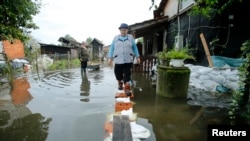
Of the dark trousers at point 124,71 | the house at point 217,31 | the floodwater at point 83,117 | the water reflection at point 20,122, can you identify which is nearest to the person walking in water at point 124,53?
the dark trousers at point 124,71

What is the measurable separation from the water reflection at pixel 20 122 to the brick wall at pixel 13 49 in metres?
16.3

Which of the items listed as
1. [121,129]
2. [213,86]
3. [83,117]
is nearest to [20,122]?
[83,117]

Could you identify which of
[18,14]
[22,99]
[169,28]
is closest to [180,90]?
[22,99]

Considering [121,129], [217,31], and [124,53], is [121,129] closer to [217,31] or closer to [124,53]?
[124,53]

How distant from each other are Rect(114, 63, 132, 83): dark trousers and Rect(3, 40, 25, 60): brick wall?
17.4 m

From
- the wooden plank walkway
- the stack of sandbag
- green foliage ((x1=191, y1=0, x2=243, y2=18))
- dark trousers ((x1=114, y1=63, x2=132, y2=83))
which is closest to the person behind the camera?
the wooden plank walkway

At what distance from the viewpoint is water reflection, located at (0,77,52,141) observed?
12.1 feet

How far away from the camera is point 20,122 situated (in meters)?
4.39

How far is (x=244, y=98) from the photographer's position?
483 centimetres

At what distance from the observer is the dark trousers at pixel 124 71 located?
6.02m

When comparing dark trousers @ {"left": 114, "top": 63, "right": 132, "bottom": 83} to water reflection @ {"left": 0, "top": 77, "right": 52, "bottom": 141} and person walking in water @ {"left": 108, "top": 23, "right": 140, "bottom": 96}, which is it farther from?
water reflection @ {"left": 0, "top": 77, "right": 52, "bottom": 141}

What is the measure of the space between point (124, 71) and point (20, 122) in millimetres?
2900

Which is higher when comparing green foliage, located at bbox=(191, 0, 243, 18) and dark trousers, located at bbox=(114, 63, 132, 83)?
green foliage, located at bbox=(191, 0, 243, 18)

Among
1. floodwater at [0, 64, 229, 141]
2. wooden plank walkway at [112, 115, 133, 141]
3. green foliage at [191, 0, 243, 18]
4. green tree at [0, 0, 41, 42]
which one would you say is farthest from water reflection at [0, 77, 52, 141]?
green foliage at [191, 0, 243, 18]
